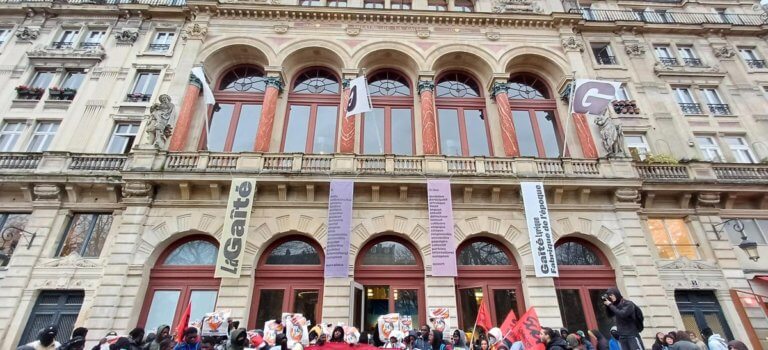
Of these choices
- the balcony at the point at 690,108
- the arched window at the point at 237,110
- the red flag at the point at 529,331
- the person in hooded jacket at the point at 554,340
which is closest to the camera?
the person in hooded jacket at the point at 554,340

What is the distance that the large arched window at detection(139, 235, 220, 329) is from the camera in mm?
13336

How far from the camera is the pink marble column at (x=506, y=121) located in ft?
55.8

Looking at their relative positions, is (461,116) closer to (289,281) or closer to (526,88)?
(526,88)

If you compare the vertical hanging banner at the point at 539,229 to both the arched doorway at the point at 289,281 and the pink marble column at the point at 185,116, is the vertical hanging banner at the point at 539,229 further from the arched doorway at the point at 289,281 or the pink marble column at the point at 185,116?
the pink marble column at the point at 185,116

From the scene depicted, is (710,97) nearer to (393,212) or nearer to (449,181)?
(449,181)

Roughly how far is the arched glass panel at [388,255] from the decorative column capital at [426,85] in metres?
8.12

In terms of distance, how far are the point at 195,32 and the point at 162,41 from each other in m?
2.05

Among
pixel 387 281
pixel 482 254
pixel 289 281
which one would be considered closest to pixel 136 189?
pixel 289 281

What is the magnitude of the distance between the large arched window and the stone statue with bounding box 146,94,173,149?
4.36 metres

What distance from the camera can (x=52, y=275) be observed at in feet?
44.1

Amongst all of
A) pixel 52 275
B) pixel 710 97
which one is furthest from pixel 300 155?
pixel 710 97

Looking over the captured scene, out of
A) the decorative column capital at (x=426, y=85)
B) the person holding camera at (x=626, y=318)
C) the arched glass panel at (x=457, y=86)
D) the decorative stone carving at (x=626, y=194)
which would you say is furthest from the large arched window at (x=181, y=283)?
the decorative stone carving at (x=626, y=194)

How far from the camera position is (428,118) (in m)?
17.6

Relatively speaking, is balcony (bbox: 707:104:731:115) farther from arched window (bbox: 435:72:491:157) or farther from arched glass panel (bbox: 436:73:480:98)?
arched glass panel (bbox: 436:73:480:98)
